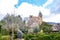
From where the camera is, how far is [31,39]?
35.8ft

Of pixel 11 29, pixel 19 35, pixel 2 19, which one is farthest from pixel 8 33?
pixel 19 35

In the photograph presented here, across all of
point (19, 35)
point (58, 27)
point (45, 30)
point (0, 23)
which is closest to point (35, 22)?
point (58, 27)

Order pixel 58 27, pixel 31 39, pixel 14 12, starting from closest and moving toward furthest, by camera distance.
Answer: pixel 31 39 < pixel 14 12 < pixel 58 27

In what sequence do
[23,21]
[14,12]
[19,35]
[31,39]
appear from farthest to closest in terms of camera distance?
1. [23,21]
2. [14,12]
3. [31,39]
4. [19,35]

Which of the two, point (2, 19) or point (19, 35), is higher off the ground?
point (2, 19)

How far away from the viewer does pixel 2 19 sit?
45.1 ft

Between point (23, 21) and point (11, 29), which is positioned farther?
point (23, 21)

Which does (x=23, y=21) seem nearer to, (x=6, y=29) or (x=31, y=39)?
(x=6, y=29)

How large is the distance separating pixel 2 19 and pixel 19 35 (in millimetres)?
5417

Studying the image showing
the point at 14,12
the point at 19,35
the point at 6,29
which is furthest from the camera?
the point at 6,29

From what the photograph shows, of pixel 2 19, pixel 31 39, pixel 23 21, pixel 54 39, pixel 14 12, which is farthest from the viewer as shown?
pixel 23 21

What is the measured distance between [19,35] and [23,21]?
Result: 7.44 meters

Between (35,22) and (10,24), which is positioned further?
(35,22)

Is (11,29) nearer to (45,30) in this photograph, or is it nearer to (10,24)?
(10,24)
